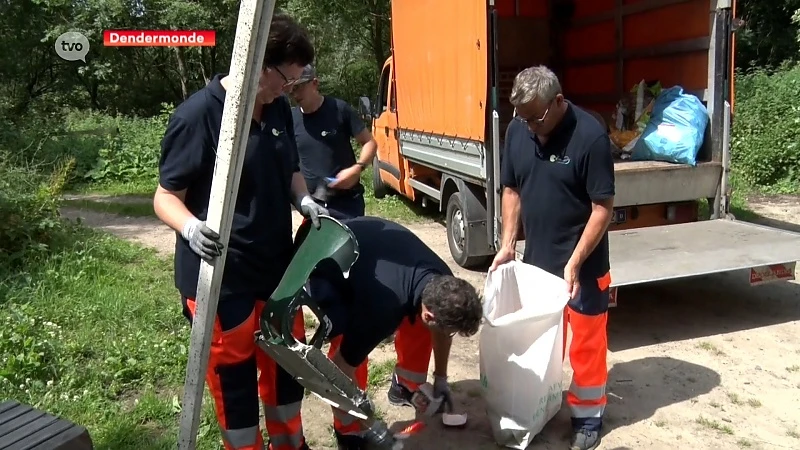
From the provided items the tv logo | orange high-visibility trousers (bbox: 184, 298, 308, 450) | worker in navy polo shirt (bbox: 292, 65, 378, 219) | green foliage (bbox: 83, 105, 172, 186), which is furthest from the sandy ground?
the tv logo

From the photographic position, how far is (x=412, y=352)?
11.2 feet

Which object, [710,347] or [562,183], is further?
[710,347]

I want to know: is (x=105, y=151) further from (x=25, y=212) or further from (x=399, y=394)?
(x=399, y=394)

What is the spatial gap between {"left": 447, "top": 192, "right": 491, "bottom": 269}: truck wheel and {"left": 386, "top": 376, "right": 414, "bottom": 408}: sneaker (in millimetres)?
2597

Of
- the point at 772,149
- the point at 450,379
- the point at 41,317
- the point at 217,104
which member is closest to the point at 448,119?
the point at 450,379

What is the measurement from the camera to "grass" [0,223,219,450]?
356 centimetres

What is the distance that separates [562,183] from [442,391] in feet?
4.08

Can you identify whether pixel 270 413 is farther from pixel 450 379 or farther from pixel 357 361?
pixel 450 379

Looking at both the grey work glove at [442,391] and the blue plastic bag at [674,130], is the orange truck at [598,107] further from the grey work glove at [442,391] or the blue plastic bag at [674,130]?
the grey work glove at [442,391]

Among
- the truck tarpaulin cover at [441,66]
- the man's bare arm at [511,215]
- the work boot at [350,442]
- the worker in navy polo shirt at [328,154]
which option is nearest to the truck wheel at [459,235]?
the truck tarpaulin cover at [441,66]

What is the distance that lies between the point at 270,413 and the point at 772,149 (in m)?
9.47

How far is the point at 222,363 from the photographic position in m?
2.51

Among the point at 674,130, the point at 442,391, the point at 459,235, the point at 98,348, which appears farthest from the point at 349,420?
the point at 674,130

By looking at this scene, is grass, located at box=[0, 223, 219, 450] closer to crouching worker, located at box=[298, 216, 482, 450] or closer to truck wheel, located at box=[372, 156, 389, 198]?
crouching worker, located at box=[298, 216, 482, 450]
